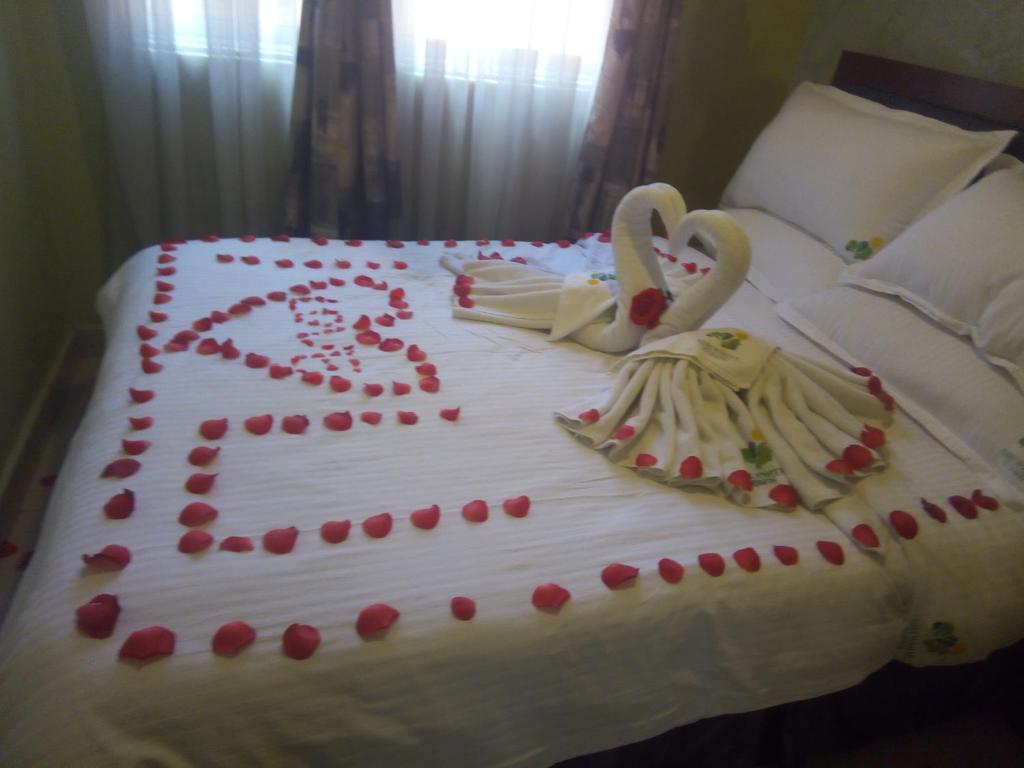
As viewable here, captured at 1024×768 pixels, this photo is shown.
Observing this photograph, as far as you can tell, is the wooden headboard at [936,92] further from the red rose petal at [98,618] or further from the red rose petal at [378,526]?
the red rose petal at [98,618]

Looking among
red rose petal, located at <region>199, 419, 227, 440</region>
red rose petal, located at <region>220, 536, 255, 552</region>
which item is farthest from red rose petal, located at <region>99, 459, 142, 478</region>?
red rose petal, located at <region>220, 536, 255, 552</region>

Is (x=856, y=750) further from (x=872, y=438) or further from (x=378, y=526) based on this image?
(x=378, y=526)

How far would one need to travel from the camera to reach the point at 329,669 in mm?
842

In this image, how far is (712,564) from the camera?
1.04 meters

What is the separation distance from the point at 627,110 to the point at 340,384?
1.60 meters

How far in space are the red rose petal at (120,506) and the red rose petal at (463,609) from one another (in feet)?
1.58

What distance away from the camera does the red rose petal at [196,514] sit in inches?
38.7

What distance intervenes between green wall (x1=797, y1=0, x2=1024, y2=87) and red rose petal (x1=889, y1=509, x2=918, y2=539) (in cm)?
139

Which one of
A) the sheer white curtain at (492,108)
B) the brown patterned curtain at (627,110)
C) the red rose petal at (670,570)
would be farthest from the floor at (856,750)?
the brown patterned curtain at (627,110)

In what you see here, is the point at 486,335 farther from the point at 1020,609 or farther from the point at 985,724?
the point at 985,724

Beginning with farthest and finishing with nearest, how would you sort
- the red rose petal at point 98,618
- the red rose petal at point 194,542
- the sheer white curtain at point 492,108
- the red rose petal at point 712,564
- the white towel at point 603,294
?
the sheer white curtain at point 492,108 → the white towel at point 603,294 → the red rose petal at point 712,564 → the red rose petal at point 194,542 → the red rose petal at point 98,618

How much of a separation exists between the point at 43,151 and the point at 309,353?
136cm

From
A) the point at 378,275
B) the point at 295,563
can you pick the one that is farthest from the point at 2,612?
the point at 378,275

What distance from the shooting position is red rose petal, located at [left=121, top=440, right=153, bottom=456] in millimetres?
1095
